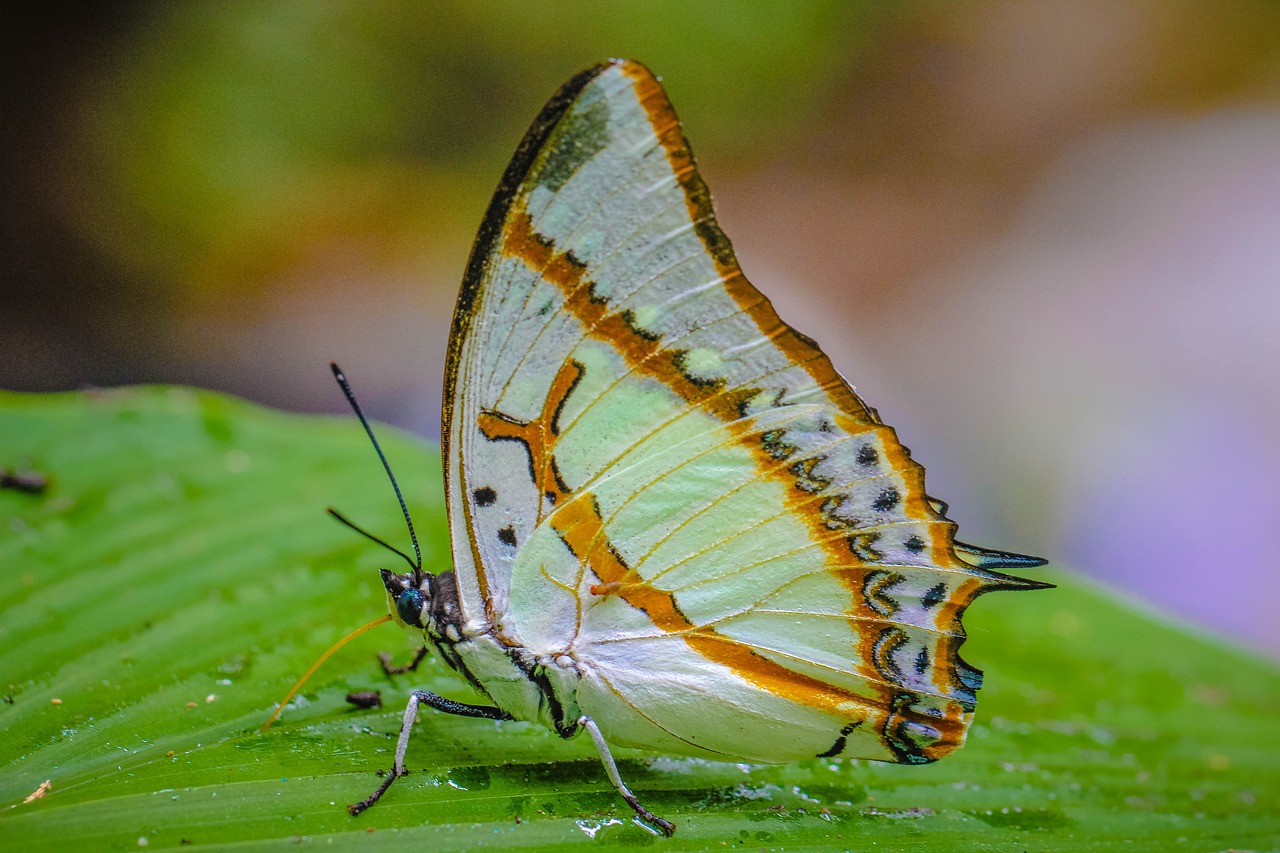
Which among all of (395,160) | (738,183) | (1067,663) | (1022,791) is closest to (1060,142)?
(738,183)

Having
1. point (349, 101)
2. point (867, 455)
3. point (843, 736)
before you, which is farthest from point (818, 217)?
point (843, 736)

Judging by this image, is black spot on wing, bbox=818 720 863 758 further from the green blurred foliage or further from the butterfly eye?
the green blurred foliage

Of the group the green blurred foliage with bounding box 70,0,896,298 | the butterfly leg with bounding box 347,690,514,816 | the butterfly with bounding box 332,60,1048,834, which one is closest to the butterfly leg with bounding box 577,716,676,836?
the butterfly with bounding box 332,60,1048,834

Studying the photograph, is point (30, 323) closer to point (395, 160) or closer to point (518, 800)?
point (395, 160)

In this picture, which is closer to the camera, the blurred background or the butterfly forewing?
the butterfly forewing

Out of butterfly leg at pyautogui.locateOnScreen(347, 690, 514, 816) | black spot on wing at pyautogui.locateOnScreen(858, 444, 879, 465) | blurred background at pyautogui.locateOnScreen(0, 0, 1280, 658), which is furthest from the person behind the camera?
blurred background at pyautogui.locateOnScreen(0, 0, 1280, 658)

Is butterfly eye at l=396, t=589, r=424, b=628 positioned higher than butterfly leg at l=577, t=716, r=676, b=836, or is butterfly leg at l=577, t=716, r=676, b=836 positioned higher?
butterfly eye at l=396, t=589, r=424, b=628

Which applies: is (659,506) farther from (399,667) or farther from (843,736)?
Answer: (399,667)

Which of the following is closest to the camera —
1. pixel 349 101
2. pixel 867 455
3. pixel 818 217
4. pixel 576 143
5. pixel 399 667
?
pixel 576 143

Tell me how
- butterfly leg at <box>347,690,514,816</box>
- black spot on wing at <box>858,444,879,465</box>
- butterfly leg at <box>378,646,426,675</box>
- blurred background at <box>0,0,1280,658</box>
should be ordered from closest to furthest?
butterfly leg at <box>347,690,514,816</box> < black spot on wing at <box>858,444,879,465</box> < butterfly leg at <box>378,646,426,675</box> < blurred background at <box>0,0,1280,658</box>
